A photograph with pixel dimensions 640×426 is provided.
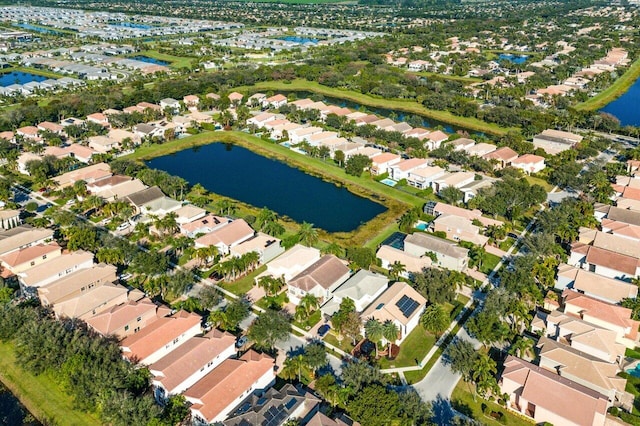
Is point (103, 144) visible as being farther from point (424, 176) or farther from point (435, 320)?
point (435, 320)

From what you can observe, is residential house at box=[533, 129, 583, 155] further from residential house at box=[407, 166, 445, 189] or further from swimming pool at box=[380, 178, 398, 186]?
swimming pool at box=[380, 178, 398, 186]

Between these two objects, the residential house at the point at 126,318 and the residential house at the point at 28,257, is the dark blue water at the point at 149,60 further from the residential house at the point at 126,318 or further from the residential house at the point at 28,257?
the residential house at the point at 126,318

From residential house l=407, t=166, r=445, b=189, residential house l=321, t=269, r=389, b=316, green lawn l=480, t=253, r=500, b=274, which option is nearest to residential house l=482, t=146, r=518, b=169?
residential house l=407, t=166, r=445, b=189

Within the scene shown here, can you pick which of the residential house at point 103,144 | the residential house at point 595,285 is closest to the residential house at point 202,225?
the residential house at point 103,144

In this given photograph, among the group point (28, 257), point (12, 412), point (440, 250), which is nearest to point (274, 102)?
point (28, 257)

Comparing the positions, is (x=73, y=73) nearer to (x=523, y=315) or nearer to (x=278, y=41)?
(x=278, y=41)
